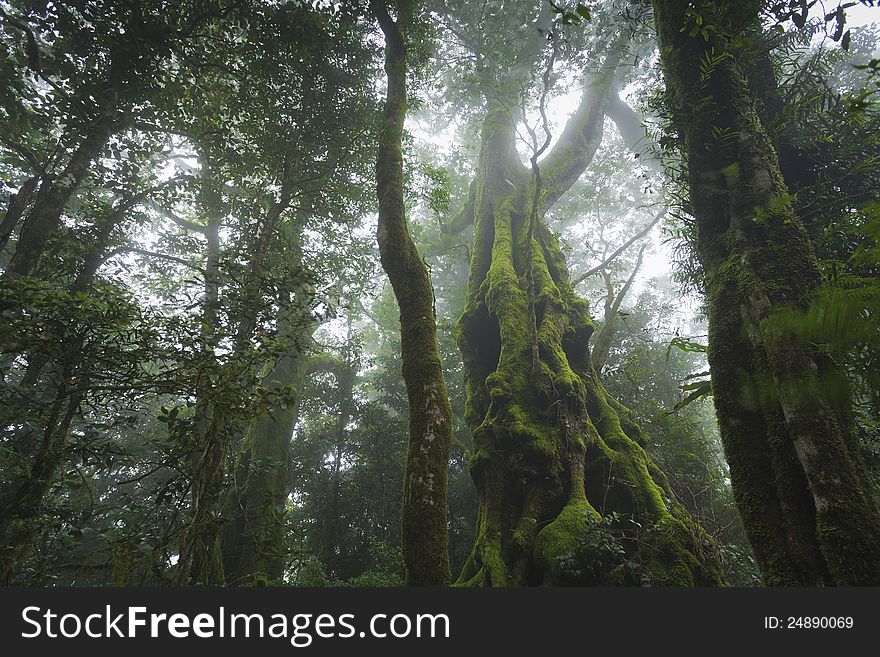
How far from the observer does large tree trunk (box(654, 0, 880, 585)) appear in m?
1.79

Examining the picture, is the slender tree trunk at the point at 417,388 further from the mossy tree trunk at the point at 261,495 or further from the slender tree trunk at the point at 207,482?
the slender tree trunk at the point at 207,482

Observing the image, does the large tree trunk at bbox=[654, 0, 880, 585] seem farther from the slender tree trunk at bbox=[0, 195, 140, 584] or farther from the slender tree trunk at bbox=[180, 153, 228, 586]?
the slender tree trunk at bbox=[0, 195, 140, 584]

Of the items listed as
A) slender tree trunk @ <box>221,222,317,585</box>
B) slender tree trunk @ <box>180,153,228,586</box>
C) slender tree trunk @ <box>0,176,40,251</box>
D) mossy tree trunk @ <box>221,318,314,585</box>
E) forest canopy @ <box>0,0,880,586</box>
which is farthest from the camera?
mossy tree trunk @ <box>221,318,314,585</box>

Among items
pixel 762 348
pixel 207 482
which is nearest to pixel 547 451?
pixel 762 348

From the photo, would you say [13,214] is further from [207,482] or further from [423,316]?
[423,316]

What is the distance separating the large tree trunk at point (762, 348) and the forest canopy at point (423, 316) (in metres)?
0.02

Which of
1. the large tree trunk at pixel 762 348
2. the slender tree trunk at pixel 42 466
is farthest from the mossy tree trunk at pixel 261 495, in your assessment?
the large tree trunk at pixel 762 348

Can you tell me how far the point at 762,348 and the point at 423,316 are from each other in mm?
2496

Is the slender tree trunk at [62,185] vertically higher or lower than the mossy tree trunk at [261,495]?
higher

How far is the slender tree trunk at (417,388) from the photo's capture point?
9.19ft

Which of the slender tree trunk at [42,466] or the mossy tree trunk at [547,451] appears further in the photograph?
the mossy tree trunk at [547,451]

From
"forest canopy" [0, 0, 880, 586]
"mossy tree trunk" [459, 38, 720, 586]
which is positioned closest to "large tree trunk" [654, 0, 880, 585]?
"forest canopy" [0, 0, 880, 586]

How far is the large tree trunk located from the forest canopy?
15mm

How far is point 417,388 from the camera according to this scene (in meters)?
3.39
